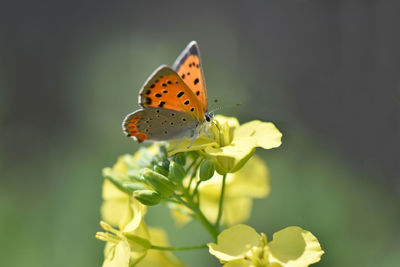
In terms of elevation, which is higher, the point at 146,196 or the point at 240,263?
the point at 146,196

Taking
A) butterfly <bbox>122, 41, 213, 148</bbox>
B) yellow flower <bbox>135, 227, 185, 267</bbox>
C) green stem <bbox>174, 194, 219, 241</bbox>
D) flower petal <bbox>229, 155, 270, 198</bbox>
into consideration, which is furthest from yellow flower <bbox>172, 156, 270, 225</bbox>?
butterfly <bbox>122, 41, 213, 148</bbox>

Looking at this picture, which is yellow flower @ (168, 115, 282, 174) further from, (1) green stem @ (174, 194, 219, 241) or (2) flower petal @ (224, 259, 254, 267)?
(2) flower petal @ (224, 259, 254, 267)

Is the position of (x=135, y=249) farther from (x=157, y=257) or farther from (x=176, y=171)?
(x=176, y=171)

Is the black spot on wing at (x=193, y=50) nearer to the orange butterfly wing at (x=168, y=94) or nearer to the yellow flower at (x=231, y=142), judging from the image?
the orange butterfly wing at (x=168, y=94)

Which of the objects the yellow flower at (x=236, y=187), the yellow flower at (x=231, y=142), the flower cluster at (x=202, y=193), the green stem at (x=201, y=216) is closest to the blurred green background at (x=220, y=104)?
the yellow flower at (x=236, y=187)

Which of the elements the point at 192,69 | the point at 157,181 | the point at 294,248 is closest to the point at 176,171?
the point at 157,181
